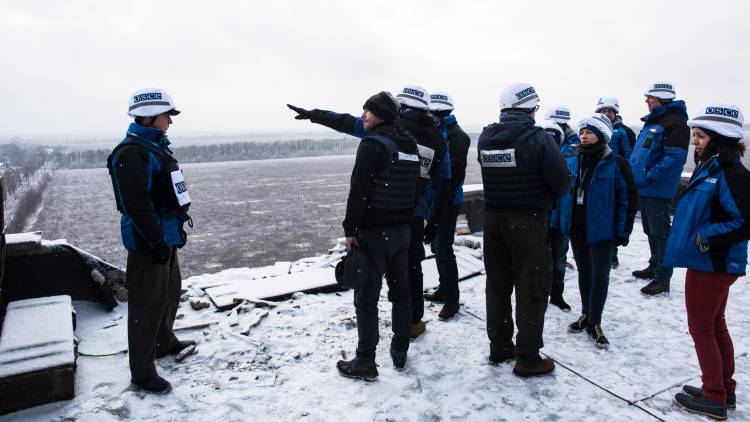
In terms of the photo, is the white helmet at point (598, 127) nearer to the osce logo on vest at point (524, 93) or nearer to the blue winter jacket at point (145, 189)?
the osce logo on vest at point (524, 93)

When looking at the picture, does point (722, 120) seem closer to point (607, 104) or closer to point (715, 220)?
point (715, 220)

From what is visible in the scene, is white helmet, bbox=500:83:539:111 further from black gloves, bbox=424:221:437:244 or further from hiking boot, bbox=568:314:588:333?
hiking boot, bbox=568:314:588:333

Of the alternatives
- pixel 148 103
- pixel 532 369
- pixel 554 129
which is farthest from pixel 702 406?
pixel 148 103

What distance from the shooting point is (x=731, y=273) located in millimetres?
3033

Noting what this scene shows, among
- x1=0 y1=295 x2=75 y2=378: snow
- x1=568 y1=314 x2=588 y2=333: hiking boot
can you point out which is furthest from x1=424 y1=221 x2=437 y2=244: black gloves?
x1=0 y1=295 x2=75 y2=378: snow

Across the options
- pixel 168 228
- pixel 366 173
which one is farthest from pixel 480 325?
pixel 168 228

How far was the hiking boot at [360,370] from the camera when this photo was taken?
3762 mm

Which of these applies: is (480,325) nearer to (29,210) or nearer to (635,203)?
(635,203)

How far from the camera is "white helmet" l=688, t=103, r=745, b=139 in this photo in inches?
121

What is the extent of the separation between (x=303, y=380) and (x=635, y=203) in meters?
3.34

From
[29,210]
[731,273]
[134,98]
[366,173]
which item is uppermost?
[134,98]

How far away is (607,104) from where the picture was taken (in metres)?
6.43

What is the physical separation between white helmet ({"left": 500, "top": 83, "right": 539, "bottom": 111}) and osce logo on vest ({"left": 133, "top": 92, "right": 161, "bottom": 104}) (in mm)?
2750

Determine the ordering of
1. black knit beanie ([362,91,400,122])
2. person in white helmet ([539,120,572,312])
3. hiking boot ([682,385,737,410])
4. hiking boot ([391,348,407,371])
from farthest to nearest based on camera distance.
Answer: person in white helmet ([539,120,572,312]), hiking boot ([391,348,407,371]), black knit beanie ([362,91,400,122]), hiking boot ([682,385,737,410])
